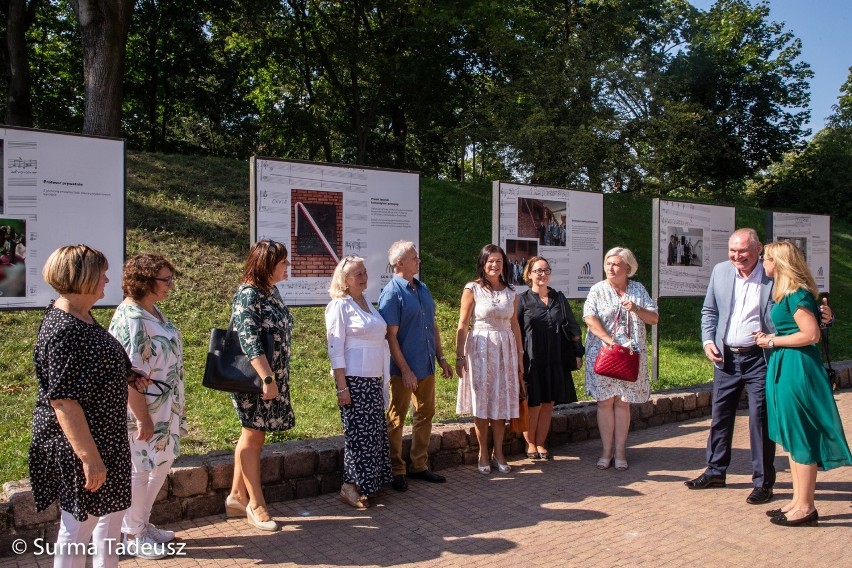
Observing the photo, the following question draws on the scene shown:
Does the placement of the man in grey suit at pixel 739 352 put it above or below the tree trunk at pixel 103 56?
below

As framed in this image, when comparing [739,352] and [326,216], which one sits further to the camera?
[326,216]

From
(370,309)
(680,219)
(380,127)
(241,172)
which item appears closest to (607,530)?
(370,309)

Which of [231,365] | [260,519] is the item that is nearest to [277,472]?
[260,519]

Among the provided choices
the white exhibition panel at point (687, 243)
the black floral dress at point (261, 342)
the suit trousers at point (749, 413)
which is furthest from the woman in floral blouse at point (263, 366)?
the white exhibition panel at point (687, 243)

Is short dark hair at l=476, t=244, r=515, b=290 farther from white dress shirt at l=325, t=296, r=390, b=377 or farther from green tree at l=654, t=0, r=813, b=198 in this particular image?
green tree at l=654, t=0, r=813, b=198

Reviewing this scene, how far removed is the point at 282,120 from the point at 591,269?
713 inches

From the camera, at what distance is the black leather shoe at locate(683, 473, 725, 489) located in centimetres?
559

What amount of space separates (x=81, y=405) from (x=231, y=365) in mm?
1348

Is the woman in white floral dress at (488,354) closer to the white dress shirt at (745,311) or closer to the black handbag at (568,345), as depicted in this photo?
the black handbag at (568,345)

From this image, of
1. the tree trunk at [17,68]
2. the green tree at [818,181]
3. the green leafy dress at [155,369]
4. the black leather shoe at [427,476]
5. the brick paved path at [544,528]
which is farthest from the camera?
the green tree at [818,181]

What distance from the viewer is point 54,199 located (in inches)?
192

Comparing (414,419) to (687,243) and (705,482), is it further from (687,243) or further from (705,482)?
(687,243)

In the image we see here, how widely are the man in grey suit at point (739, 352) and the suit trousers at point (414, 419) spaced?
2.10 meters

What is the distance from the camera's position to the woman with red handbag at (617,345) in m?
6.01
